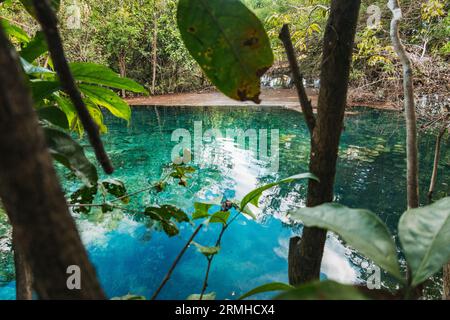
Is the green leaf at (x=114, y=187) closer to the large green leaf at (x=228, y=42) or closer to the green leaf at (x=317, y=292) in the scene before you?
the large green leaf at (x=228, y=42)

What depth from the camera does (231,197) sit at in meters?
3.50

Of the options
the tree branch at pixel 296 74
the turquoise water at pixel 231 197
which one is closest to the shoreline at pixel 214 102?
the turquoise water at pixel 231 197

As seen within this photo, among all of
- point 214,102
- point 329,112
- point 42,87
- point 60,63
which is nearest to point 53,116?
point 42,87

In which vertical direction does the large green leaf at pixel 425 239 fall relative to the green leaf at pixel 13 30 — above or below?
below

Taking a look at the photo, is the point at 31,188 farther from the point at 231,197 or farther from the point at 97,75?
the point at 231,197

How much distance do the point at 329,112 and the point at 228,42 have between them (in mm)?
203

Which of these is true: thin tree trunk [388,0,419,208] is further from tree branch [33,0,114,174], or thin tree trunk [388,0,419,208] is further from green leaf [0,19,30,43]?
green leaf [0,19,30,43]

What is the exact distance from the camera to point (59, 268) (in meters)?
0.16

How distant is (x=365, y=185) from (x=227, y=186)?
170cm

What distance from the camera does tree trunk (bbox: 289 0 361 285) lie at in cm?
45

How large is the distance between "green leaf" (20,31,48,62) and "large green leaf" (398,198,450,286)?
0.61m

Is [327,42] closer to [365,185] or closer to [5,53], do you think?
[5,53]

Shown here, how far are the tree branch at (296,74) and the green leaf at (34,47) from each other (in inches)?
16.0

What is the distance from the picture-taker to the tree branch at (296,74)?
0.45 m
